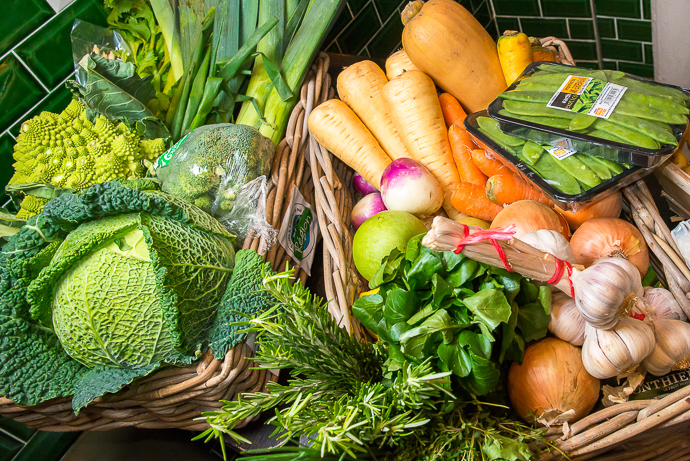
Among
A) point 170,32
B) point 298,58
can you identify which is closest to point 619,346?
point 298,58

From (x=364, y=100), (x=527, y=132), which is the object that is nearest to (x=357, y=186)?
(x=364, y=100)

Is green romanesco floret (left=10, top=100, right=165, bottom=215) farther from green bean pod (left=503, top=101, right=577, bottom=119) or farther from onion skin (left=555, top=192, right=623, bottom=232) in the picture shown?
onion skin (left=555, top=192, right=623, bottom=232)

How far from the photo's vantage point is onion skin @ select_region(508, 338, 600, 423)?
2.29 ft

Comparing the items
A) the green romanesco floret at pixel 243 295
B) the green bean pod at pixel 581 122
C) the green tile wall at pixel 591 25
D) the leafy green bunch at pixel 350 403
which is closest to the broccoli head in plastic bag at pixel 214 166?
the green romanesco floret at pixel 243 295

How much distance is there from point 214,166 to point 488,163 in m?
0.64

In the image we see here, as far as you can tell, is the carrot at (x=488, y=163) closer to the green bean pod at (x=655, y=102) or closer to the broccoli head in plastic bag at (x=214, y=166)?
the green bean pod at (x=655, y=102)

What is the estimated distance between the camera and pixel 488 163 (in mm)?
1031

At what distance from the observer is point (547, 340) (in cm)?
75

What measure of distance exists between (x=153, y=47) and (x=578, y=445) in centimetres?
148

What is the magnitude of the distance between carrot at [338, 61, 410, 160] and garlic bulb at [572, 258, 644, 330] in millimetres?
688

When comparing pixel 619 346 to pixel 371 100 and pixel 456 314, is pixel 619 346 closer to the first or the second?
pixel 456 314

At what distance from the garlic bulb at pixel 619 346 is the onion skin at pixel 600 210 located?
26 centimetres

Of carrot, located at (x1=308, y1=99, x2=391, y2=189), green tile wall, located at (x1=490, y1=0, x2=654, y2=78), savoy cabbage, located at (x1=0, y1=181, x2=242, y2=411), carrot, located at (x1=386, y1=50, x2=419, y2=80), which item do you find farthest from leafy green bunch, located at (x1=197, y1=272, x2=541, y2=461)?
green tile wall, located at (x1=490, y1=0, x2=654, y2=78)

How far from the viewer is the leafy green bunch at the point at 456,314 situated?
0.58 m
